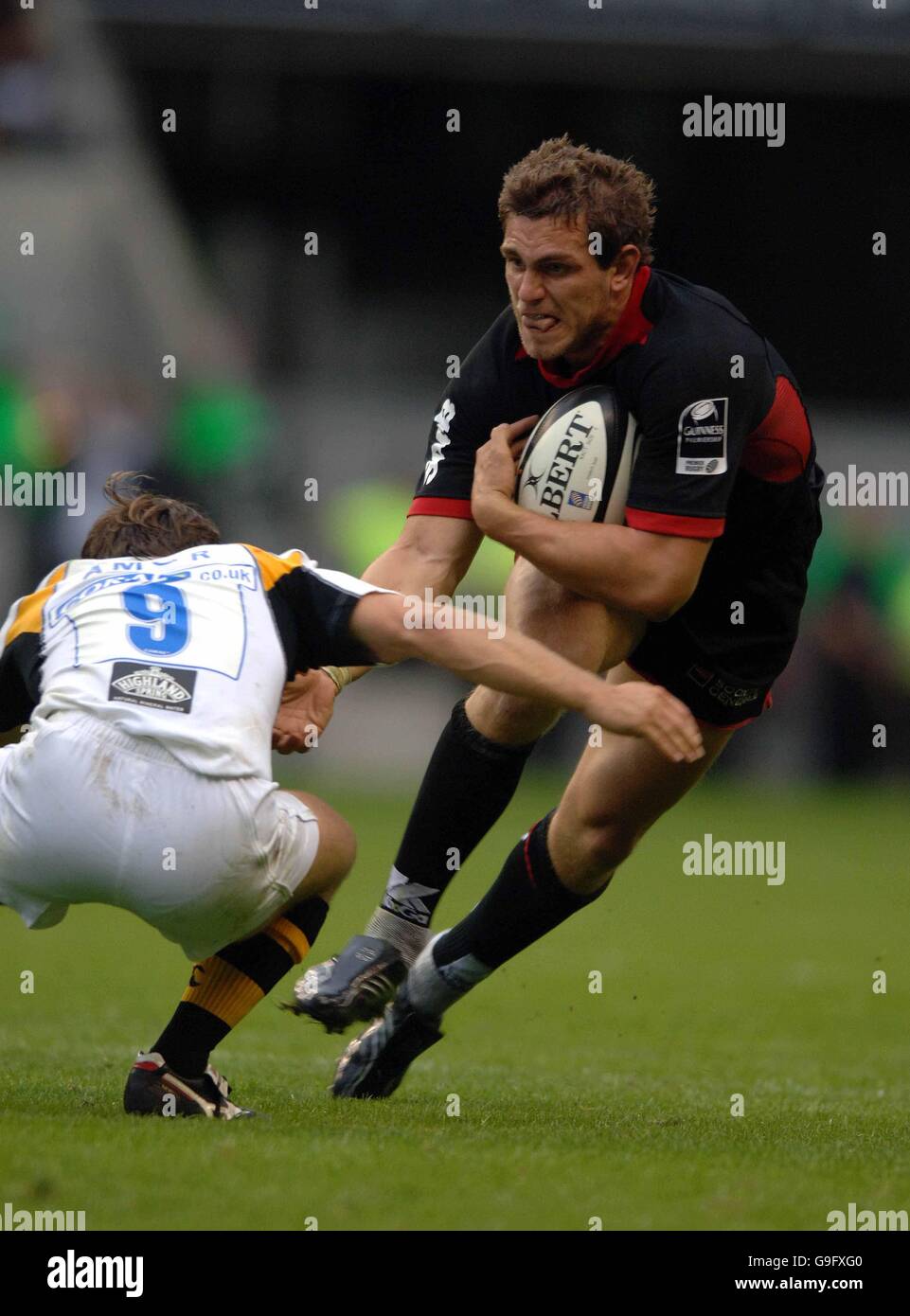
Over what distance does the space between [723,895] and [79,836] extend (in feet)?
29.7

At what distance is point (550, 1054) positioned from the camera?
701cm

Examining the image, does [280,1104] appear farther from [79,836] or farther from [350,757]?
[350,757]

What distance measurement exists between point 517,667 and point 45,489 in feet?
41.6

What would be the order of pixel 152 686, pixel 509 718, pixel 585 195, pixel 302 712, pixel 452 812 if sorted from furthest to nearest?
1. pixel 452 812
2. pixel 509 718
3. pixel 585 195
4. pixel 302 712
5. pixel 152 686

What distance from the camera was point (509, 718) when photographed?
5.47 metres

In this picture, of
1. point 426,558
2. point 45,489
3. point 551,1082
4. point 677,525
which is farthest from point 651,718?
point 45,489

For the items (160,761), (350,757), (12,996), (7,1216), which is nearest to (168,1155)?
(7,1216)

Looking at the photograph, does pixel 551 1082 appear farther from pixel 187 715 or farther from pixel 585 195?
pixel 585 195

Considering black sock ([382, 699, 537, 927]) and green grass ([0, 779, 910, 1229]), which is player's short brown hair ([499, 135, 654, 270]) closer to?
black sock ([382, 699, 537, 927])

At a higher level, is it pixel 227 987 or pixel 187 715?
pixel 187 715

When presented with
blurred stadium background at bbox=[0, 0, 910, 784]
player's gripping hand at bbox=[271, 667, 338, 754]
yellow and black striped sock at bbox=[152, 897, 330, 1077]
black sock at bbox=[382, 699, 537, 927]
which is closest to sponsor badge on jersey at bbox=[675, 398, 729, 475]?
black sock at bbox=[382, 699, 537, 927]

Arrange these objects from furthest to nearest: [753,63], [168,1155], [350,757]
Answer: [753,63]
[350,757]
[168,1155]

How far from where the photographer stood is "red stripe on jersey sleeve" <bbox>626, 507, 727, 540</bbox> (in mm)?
5113

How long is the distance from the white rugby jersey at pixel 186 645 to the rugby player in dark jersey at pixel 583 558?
0.54 metres
